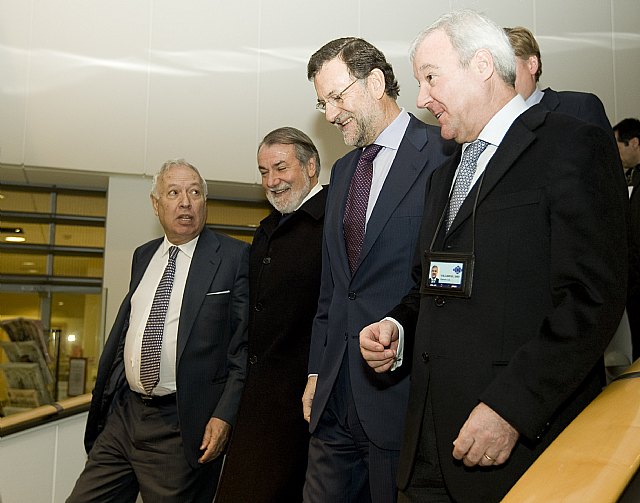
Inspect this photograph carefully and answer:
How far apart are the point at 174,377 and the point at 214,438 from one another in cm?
29

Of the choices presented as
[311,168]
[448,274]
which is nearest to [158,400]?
[311,168]

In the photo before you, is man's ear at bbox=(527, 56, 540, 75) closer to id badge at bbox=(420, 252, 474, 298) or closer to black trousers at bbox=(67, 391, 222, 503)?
id badge at bbox=(420, 252, 474, 298)

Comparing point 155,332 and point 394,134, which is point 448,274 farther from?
point 155,332

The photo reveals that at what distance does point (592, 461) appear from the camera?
996 millimetres

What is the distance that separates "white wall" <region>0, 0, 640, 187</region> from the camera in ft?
16.9

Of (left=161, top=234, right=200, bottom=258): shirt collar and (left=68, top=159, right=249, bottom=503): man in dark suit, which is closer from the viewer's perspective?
(left=68, top=159, right=249, bottom=503): man in dark suit

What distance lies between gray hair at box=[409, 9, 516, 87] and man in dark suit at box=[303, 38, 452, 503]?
1.83ft

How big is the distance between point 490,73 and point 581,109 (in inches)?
28.6

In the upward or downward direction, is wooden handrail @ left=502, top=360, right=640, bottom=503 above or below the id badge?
below

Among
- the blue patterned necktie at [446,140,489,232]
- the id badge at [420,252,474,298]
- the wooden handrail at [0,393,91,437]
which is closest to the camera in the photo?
the id badge at [420,252,474,298]

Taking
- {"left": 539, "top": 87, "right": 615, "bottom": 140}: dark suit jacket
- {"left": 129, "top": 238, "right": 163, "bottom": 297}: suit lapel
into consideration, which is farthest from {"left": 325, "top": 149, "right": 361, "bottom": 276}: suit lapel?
{"left": 129, "top": 238, "right": 163, "bottom": 297}: suit lapel

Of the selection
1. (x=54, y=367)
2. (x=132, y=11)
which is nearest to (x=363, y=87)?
(x=54, y=367)

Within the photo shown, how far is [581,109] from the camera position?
2.31 meters

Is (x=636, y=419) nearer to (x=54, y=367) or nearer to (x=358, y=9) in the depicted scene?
(x=54, y=367)
